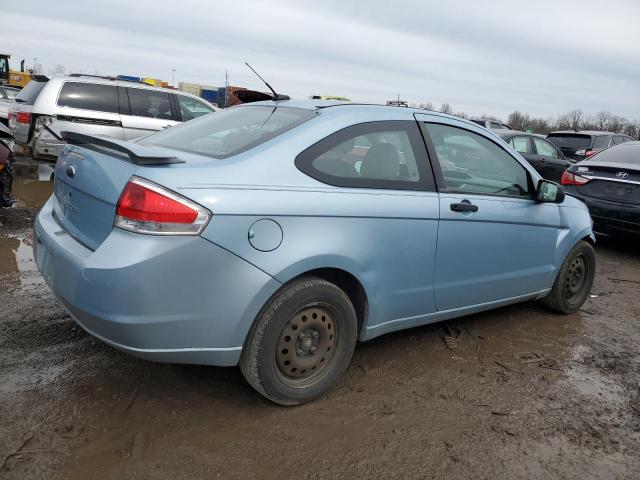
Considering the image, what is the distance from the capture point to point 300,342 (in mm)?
2891

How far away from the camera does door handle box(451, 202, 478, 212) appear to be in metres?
3.37

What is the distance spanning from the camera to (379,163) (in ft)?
10.5

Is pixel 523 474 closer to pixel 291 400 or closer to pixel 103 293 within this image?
pixel 291 400

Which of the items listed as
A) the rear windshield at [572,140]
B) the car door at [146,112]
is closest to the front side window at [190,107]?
the car door at [146,112]

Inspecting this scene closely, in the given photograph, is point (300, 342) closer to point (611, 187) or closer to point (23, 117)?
point (611, 187)

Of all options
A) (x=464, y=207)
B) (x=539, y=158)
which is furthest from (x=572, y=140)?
(x=464, y=207)

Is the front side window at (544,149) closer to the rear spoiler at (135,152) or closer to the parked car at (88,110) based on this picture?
the parked car at (88,110)

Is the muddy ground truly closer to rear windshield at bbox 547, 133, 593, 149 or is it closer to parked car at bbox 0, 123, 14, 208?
parked car at bbox 0, 123, 14, 208

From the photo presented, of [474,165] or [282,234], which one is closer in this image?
[282,234]

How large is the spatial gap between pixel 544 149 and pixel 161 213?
38.1 ft

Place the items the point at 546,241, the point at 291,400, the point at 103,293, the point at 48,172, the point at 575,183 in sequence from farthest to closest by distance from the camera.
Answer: the point at 48,172 < the point at 575,183 < the point at 546,241 < the point at 291,400 < the point at 103,293

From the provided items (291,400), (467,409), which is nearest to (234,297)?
(291,400)

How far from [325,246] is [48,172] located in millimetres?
9999

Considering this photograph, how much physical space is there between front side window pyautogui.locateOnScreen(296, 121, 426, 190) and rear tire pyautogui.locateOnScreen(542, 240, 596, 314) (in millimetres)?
2006
